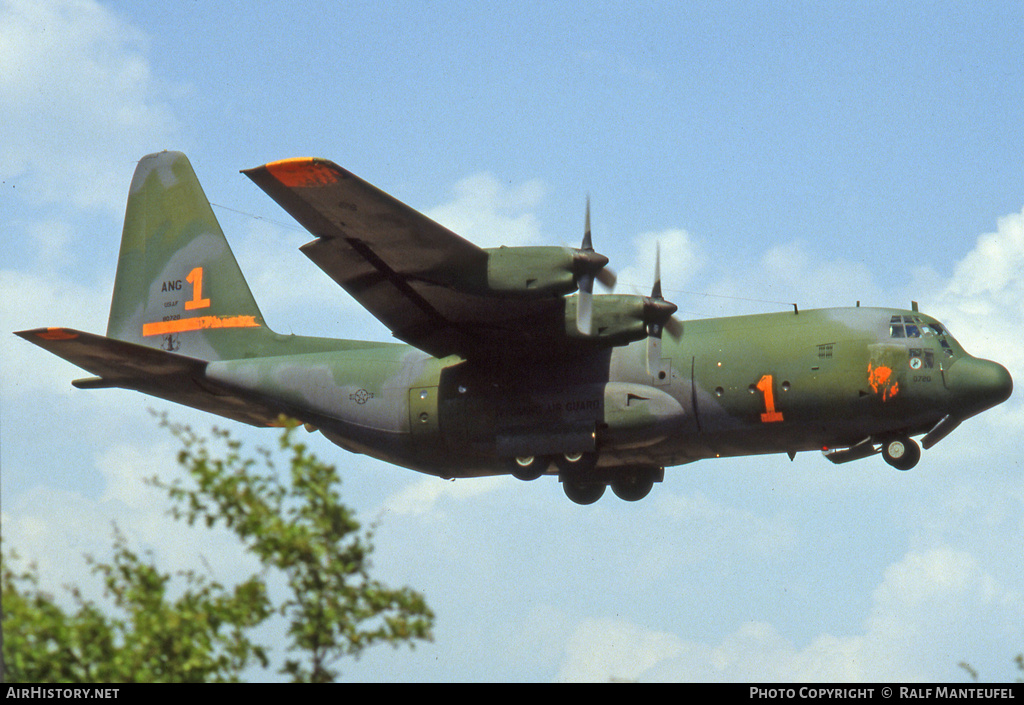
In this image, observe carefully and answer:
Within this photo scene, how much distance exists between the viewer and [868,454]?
25703 millimetres

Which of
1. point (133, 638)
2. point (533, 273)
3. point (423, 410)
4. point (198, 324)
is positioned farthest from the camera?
point (198, 324)

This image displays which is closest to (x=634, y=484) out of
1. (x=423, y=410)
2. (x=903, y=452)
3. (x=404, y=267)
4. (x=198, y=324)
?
(x=423, y=410)

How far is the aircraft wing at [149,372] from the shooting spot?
84.3 feet

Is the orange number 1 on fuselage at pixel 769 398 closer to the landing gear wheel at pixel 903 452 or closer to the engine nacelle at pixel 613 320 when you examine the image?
the landing gear wheel at pixel 903 452

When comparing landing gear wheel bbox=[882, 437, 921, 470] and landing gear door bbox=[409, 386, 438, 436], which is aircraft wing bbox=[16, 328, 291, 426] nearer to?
landing gear door bbox=[409, 386, 438, 436]

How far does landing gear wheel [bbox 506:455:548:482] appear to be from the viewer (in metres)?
26.2

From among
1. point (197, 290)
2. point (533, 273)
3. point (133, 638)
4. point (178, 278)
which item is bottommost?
point (133, 638)

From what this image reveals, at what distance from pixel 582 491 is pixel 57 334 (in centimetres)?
1210

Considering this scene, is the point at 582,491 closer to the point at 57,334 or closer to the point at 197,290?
the point at 197,290

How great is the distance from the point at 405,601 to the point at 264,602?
1.71 meters

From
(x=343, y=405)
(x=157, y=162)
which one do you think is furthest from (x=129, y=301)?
(x=343, y=405)

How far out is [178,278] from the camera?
31875 millimetres

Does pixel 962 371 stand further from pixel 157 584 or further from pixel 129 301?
pixel 129 301

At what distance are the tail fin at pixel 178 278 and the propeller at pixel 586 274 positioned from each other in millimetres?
9249
